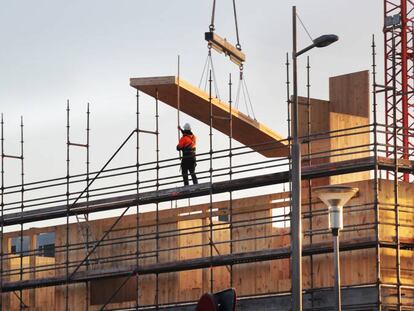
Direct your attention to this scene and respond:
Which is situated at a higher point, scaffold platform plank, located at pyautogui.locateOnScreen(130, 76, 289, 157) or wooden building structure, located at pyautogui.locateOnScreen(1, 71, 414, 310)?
scaffold platform plank, located at pyautogui.locateOnScreen(130, 76, 289, 157)

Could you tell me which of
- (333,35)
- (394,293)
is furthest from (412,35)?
(333,35)

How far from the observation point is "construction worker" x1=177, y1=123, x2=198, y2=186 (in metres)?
40.3

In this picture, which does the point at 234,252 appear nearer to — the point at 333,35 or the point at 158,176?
the point at 158,176

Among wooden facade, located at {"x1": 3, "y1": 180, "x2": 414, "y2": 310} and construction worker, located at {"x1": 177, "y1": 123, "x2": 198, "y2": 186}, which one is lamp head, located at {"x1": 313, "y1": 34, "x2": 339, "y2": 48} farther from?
construction worker, located at {"x1": 177, "y1": 123, "x2": 198, "y2": 186}

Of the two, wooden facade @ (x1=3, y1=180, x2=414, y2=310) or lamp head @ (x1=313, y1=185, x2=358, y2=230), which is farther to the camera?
wooden facade @ (x1=3, y1=180, x2=414, y2=310)

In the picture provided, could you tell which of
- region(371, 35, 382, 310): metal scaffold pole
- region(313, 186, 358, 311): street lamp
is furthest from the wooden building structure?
region(313, 186, 358, 311): street lamp

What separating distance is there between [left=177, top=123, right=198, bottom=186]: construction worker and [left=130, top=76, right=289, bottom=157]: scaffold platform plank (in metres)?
0.75

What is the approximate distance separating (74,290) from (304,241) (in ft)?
28.4

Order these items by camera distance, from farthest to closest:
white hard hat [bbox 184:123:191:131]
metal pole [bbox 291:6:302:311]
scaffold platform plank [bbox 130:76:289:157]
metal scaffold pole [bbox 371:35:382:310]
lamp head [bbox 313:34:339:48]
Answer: white hard hat [bbox 184:123:191:131] < scaffold platform plank [bbox 130:76:289:157] < metal scaffold pole [bbox 371:35:382:310] < lamp head [bbox 313:34:339:48] < metal pole [bbox 291:6:302:311]

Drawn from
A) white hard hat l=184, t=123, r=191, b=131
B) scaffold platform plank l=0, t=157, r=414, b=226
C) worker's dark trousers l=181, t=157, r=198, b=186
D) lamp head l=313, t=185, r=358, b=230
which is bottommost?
lamp head l=313, t=185, r=358, b=230

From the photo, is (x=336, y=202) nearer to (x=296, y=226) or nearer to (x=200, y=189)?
(x=296, y=226)

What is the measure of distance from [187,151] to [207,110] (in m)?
1.28

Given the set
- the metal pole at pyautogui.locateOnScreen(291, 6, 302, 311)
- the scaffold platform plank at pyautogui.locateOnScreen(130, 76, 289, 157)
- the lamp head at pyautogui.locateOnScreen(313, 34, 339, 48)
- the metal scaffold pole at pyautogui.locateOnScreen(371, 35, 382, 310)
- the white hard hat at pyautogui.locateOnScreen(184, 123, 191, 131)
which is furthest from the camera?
the white hard hat at pyautogui.locateOnScreen(184, 123, 191, 131)

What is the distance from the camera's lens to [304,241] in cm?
3734
